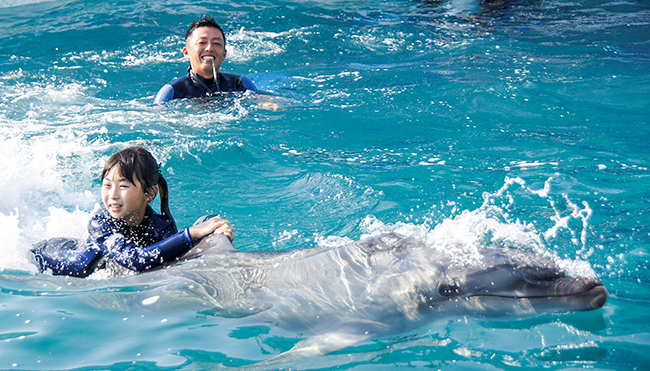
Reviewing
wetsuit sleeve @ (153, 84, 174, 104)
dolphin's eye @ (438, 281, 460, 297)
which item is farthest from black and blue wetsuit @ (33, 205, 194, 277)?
wetsuit sleeve @ (153, 84, 174, 104)

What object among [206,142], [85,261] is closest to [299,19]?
[206,142]

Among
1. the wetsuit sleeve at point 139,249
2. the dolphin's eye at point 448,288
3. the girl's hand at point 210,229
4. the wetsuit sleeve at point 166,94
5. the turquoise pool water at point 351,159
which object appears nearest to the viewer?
the turquoise pool water at point 351,159

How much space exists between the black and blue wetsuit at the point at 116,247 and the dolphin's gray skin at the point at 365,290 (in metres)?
0.24

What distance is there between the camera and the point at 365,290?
294cm

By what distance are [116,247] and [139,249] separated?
141 millimetres

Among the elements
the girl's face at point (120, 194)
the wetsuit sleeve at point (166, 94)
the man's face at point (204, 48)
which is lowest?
the girl's face at point (120, 194)

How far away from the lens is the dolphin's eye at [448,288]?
112 inches

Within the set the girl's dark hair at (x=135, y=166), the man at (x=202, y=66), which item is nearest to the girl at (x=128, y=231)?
the girl's dark hair at (x=135, y=166)

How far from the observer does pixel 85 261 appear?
3.77 metres

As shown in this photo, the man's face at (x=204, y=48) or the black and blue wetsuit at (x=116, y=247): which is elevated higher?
the man's face at (x=204, y=48)

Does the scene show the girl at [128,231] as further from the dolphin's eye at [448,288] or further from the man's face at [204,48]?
the man's face at [204,48]

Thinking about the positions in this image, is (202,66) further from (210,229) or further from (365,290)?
(365,290)

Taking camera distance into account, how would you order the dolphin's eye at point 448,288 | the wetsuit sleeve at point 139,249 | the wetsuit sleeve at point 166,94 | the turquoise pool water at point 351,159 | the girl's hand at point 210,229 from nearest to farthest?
the turquoise pool water at point 351,159
the dolphin's eye at point 448,288
the wetsuit sleeve at point 139,249
the girl's hand at point 210,229
the wetsuit sleeve at point 166,94

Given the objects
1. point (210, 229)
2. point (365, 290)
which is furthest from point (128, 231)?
point (365, 290)
